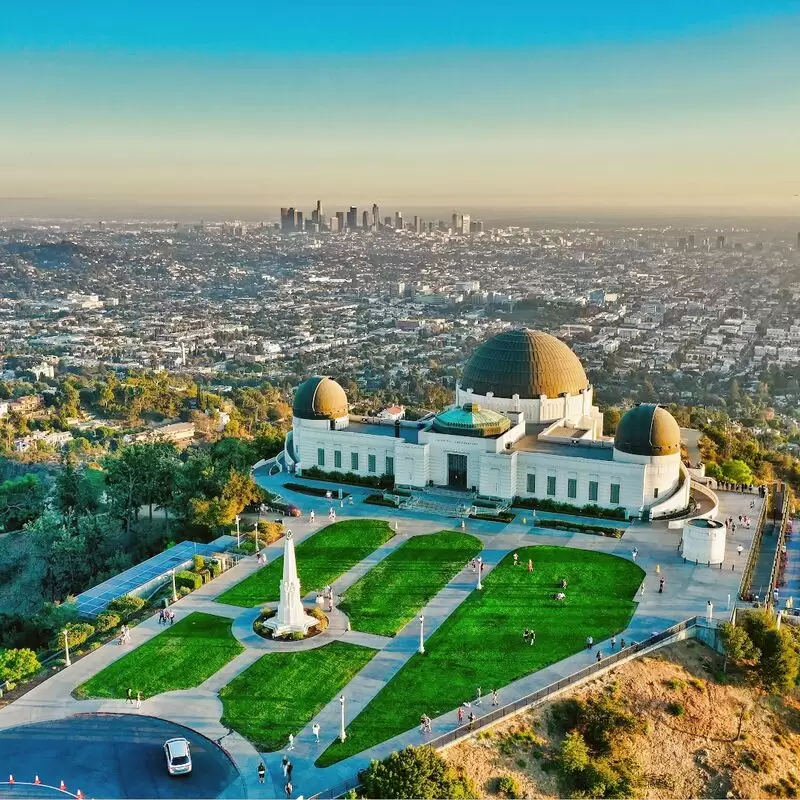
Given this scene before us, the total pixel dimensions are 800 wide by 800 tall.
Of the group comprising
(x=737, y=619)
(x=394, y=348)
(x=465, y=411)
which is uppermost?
(x=465, y=411)

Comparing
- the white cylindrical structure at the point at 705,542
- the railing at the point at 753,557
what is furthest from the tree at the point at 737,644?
the white cylindrical structure at the point at 705,542

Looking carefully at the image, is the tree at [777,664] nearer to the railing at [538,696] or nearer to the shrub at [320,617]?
the railing at [538,696]

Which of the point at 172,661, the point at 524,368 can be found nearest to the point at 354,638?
the point at 172,661

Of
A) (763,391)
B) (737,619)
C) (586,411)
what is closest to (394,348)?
(763,391)

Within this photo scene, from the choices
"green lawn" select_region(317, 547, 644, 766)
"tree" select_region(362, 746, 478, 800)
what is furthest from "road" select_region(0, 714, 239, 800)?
"tree" select_region(362, 746, 478, 800)

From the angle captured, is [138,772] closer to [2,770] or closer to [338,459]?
[2,770]

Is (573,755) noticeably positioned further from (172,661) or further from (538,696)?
(172,661)
